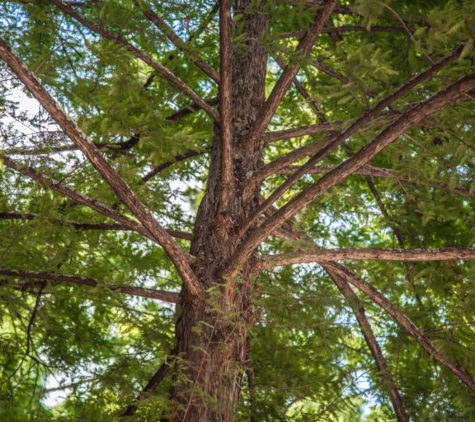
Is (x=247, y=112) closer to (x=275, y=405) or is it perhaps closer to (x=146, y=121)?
(x=146, y=121)

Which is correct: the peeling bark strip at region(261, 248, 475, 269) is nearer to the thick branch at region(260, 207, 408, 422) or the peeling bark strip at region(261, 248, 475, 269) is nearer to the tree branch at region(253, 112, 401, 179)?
the tree branch at region(253, 112, 401, 179)

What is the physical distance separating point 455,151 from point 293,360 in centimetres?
250

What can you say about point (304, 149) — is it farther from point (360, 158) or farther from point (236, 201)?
point (360, 158)

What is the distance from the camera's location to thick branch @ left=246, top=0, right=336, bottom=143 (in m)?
3.39

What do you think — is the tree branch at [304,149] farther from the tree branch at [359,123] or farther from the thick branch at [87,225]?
the thick branch at [87,225]

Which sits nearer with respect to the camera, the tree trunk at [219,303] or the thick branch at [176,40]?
the tree trunk at [219,303]

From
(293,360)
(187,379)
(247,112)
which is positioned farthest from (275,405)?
(247,112)

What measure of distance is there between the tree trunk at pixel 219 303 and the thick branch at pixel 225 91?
0.21ft

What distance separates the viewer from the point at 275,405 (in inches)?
175

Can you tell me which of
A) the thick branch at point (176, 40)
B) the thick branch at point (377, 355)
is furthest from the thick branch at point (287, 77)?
the thick branch at point (377, 355)

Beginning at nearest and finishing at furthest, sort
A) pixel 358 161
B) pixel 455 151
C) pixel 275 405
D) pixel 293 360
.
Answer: pixel 358 161
pixel 455 151
pixel 275 405
pixel 293 360

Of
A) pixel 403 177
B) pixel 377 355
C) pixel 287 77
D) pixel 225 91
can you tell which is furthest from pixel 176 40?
pixel 377 355

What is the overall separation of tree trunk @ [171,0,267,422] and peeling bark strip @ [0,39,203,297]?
20cm

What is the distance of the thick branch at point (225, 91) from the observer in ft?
12.0
